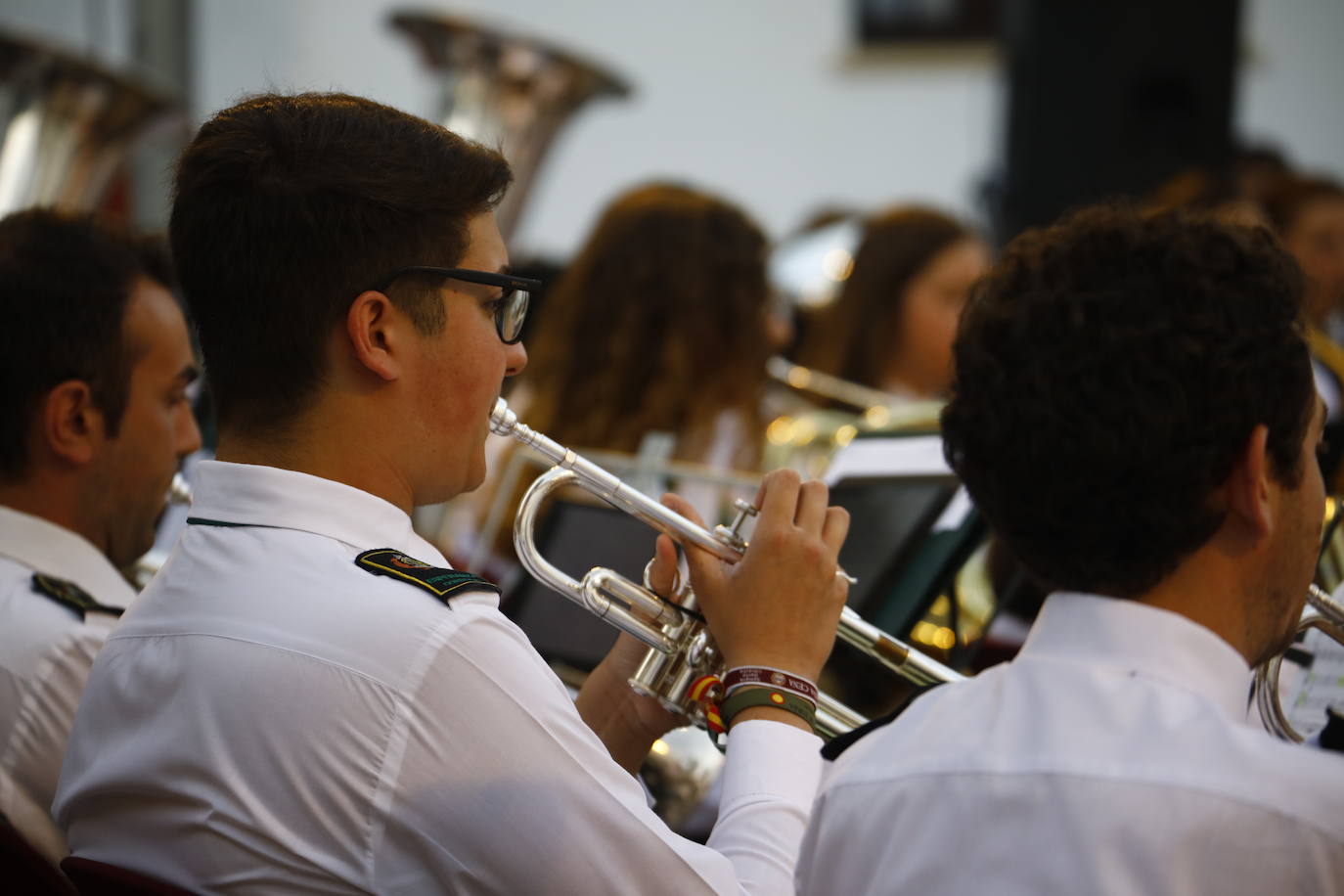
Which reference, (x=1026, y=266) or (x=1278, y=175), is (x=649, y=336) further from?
(x=1278, y=175)

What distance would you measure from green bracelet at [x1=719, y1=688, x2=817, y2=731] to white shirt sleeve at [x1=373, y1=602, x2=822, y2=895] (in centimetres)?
21

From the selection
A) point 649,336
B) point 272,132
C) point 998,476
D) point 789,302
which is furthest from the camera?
point 789,302

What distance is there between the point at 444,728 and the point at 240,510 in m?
0.31

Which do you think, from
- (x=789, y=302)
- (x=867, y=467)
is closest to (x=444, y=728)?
(x=867, y=467)

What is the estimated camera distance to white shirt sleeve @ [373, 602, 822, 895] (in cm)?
121

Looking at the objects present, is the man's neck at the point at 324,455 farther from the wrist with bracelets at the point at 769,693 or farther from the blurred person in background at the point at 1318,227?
the blurred person in background at the point at 1318,227

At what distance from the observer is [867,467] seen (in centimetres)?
222

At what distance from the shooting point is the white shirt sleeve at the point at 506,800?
1215 mm

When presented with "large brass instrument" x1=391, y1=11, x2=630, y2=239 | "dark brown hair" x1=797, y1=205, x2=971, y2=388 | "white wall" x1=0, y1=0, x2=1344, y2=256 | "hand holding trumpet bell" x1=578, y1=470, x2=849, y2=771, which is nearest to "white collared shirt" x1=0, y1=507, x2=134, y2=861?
"hand holding trumpet bell" x1=578, y1=470, x2=849, y2=771

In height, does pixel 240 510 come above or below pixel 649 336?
above

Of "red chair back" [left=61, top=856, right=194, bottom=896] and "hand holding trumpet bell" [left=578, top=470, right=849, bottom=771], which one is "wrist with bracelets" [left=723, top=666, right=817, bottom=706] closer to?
"hand holding trumpet bell" [left=578, top=470, right=849, bottom=771]

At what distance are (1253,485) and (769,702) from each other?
54cm

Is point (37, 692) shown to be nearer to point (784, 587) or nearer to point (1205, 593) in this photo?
point (784, 587)

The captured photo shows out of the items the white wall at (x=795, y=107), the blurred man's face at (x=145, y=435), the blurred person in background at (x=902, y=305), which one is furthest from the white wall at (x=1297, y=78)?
the blurred man's face at (x=145, y=435)
